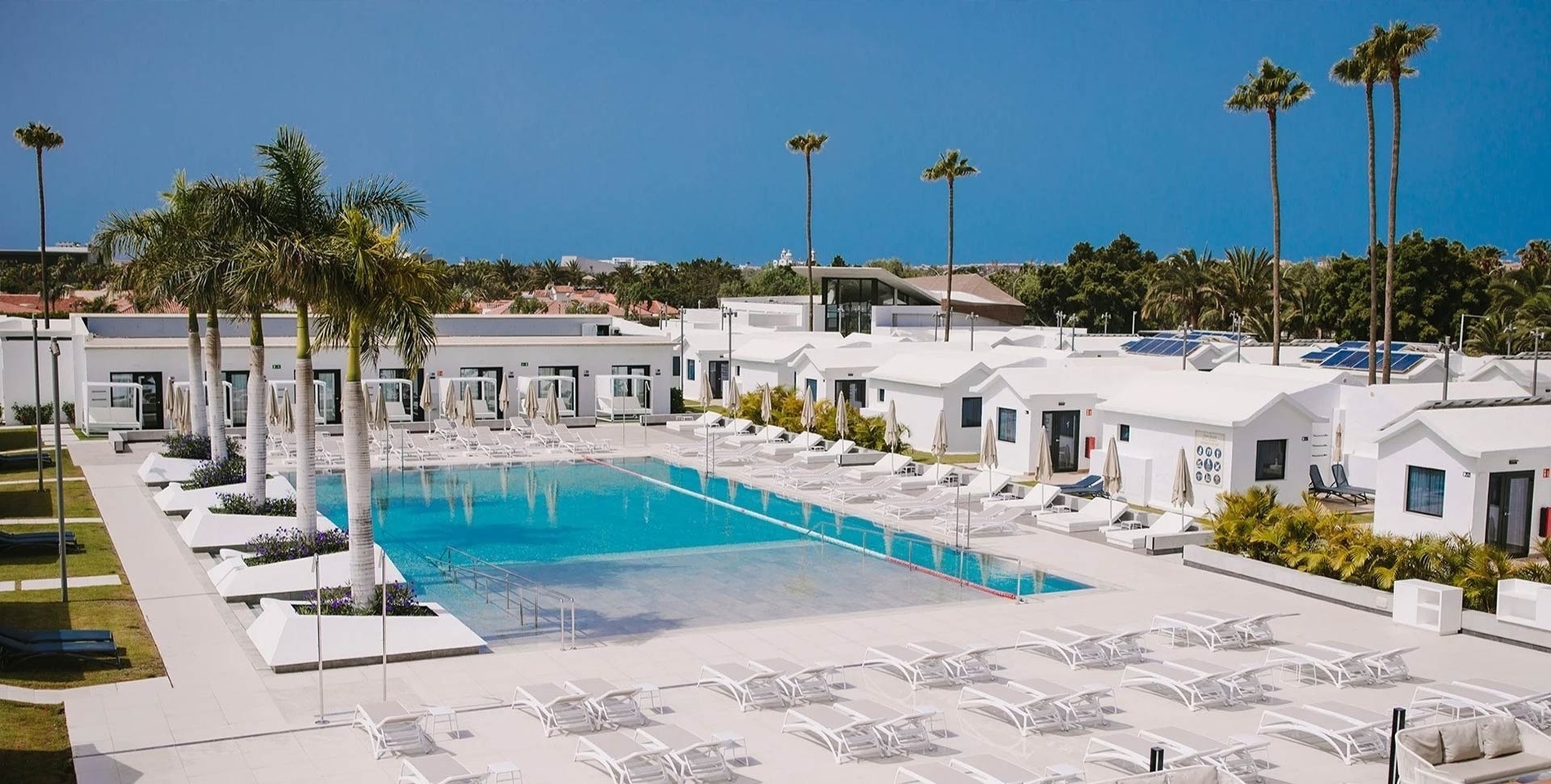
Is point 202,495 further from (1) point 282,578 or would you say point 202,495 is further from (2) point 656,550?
(2) point 656,550

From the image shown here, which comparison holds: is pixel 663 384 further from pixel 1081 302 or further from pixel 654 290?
pixel 654 290

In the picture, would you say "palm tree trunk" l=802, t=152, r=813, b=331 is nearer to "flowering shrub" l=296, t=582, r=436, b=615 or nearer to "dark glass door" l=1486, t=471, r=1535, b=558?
"dark glass door" l=1486, t=471, r=1535, b=558

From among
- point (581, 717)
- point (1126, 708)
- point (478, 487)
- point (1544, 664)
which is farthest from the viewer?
point (478, 487)

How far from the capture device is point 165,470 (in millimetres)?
27422

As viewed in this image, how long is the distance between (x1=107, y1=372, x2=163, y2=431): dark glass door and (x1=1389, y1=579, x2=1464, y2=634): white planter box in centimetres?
3164

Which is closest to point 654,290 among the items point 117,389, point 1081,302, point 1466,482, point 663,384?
point 1081,302

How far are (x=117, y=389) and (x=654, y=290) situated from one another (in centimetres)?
6365

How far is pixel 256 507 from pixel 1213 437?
17.9m

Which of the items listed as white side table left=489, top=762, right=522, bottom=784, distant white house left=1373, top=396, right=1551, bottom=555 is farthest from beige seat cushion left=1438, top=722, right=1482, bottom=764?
distant white house left=1373, top=396, right=1551, bottom=555

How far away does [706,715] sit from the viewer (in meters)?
13.3

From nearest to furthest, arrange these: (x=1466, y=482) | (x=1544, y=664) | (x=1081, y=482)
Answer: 1. (x=1544, y=664)
2. (x=1466, y=482)
3. (x=1081, y=482)

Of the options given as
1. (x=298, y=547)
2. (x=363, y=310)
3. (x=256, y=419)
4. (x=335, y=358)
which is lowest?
(x=298, y=547)

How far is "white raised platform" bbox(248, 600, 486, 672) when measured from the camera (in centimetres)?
1482

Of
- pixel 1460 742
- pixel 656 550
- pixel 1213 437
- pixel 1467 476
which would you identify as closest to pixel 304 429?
pixel 656 550
